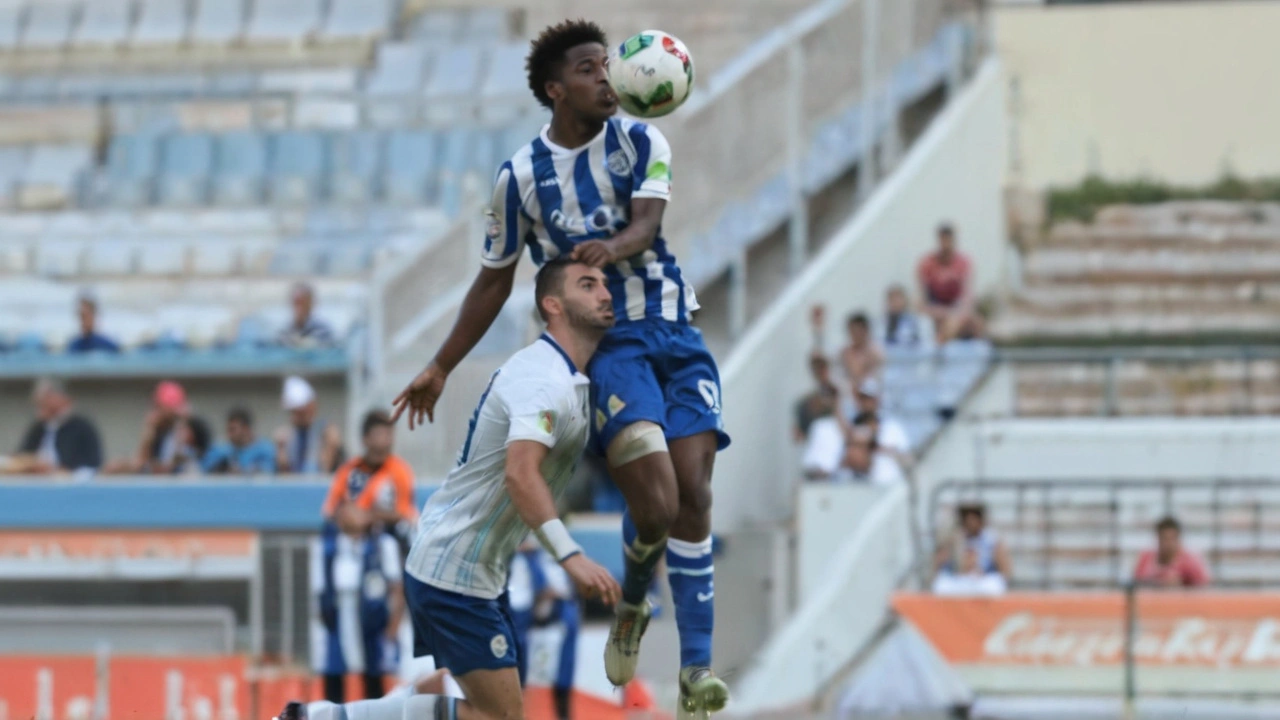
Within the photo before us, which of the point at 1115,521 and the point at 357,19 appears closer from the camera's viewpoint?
the point at 1115,521

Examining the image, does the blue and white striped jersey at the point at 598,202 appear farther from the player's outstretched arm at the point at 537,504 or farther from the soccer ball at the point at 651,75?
the player's outstretched arm at the point at 537,504

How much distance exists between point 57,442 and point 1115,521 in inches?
279

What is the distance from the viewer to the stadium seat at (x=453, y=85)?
20.7 metres

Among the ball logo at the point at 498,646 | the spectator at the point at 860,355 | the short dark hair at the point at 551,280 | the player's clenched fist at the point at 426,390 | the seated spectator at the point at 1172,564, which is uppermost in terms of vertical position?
the short dark hair at the point at 551,280

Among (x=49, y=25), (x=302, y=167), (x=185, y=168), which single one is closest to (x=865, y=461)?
(x=302, y=167)

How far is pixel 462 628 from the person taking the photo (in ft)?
25.0

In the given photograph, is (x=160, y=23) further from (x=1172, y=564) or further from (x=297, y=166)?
(x=1172, y=564)

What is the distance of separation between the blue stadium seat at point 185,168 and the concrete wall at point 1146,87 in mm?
6914

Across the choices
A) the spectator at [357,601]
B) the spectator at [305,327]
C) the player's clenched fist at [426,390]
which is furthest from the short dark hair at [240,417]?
the player's clenched fist at [426,390]

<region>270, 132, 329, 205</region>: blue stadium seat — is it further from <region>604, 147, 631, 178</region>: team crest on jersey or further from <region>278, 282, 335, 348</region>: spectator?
<region>604, 147, 631, 178</region>: team crest on jersey

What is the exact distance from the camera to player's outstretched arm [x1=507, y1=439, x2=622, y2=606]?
281 inches

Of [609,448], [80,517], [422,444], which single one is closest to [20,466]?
[80,517]

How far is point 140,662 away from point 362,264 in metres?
4.66

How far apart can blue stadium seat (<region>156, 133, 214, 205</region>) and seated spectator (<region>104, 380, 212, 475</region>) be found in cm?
449
